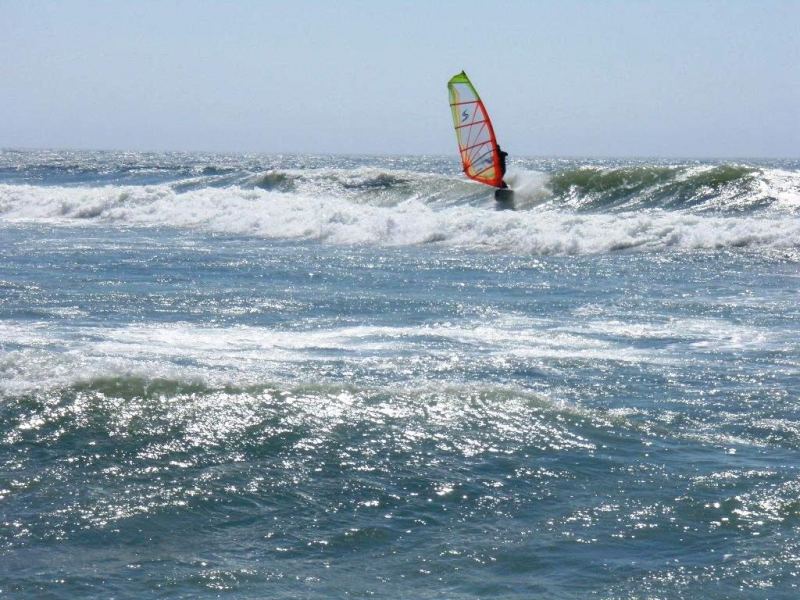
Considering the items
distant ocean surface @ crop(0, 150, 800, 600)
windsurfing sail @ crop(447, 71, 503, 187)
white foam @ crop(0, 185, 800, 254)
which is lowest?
distant ocean surface @ crop(0, 150, 800, 600)

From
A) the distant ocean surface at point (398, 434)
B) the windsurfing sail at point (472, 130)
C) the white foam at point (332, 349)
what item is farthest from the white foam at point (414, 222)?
the white foam at point (332, 349)

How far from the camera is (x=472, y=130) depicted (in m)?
24.2

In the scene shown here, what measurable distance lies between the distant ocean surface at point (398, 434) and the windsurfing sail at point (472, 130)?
335 inches

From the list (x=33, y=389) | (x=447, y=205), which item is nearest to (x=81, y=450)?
(x=33, y=389)

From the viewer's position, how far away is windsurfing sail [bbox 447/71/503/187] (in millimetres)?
23547

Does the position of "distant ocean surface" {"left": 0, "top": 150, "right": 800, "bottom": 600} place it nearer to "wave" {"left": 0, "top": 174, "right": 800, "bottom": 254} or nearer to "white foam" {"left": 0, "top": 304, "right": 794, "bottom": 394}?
"white foam" {"left": 0, "top": 304, "right": 794, "bottom": 394}

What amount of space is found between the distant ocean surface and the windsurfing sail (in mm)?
8499

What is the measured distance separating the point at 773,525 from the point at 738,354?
14.2 feet

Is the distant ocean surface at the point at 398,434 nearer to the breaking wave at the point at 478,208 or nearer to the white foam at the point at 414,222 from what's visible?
the white foam at the point at 414,222

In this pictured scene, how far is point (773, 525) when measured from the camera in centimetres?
568

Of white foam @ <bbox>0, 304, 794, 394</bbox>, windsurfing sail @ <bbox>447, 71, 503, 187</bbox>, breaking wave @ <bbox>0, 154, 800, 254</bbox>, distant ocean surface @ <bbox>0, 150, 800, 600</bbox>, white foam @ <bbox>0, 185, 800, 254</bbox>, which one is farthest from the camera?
windsurfing sail @ <bbox>447, 71, 503, 187</bbox>

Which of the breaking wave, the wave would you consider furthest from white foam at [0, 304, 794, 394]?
the breaking wave

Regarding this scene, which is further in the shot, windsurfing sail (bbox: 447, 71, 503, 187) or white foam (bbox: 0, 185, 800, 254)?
windsurfing sail (bbox: 447, 71, 503, 187)

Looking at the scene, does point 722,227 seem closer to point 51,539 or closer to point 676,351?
point 676,351
